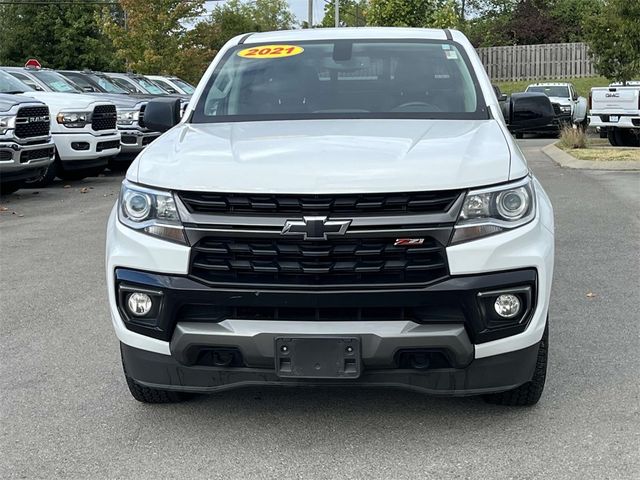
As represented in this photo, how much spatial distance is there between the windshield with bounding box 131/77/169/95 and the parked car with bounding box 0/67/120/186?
4.33m

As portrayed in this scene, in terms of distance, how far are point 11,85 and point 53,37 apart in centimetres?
3585

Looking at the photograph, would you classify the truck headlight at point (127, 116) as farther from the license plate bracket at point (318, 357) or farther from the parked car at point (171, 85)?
the license plate bracket at point (318, 357)

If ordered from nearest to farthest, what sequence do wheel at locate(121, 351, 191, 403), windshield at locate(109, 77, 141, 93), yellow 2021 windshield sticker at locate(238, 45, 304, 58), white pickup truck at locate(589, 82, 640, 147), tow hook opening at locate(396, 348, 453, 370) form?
1. tow hook opening at locate(396, 348, 453, 370)
2. wheel at locate(121, 351, 191, 403)
3. yellow 2021 windshield sticker at locate(238, 45, 304, 58)
4. windshield at locate(109, 77, 141, 93)
5. white pickup truck at locate(589, 82, 640, 147)

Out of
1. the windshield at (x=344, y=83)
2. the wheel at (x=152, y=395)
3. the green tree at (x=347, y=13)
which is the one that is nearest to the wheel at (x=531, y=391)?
the windshield at (x=344, y=83)

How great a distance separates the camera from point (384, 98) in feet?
15.8

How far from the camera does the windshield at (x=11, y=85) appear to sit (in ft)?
44.2

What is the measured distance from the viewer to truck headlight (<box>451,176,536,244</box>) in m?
3.41

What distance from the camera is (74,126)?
1363 cm

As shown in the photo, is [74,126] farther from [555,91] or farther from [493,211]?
[555,91]

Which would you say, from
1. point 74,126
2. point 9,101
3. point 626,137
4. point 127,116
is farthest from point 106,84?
Result: point 626,137

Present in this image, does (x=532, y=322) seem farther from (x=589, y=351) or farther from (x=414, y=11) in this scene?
(x=414, y=11)

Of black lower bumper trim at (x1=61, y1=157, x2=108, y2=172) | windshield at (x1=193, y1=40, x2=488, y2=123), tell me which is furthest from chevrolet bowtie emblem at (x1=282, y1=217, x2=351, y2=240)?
black lower bumper trim at (x1=61, y1=157, x2=108, y2=172)

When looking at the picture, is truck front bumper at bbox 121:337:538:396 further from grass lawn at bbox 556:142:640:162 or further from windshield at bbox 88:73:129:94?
windshield at bbox 88:73:129:94

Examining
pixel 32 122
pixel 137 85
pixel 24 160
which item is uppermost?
pixel 137 85
